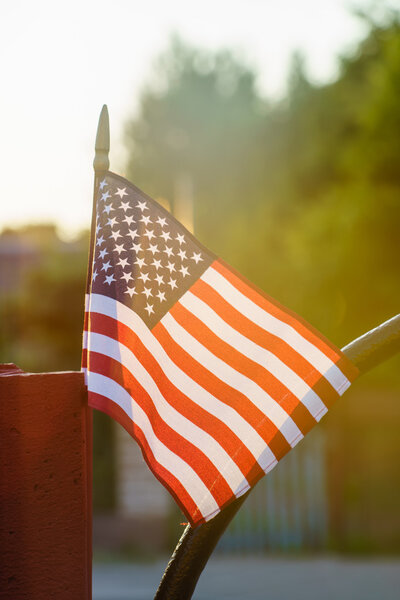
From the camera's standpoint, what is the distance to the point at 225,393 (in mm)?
2256

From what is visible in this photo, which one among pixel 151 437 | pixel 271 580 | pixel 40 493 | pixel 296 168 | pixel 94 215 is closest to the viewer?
pixel 40 493

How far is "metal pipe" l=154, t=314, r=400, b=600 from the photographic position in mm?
1740

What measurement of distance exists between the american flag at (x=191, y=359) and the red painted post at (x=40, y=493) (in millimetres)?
135

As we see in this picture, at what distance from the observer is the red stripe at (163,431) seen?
2.14m

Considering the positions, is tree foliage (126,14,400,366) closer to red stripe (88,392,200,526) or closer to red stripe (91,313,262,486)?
red stripe (91,313,262,486)

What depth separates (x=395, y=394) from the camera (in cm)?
1105

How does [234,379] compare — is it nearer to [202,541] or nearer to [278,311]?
[278,311]

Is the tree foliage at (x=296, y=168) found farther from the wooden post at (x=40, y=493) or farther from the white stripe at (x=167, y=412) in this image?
the wooden post at (x=40, y=493)

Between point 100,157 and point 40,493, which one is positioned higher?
point 100,157

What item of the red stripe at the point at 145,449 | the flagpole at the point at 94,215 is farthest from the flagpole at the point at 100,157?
the red stripe at the point at 145,449

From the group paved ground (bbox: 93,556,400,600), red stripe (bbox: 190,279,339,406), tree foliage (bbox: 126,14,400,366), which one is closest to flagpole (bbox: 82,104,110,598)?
red stripe (bbox: 190,279,339,406)

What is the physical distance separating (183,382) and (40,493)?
19.3 inches

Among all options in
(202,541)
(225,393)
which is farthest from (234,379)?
(202,541)

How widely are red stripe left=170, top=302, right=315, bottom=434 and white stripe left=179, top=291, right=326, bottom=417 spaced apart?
0.4 inches
